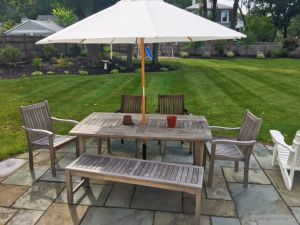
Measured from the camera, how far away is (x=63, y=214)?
379 cm

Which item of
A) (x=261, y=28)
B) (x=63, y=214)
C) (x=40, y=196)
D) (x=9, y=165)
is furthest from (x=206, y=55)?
(x=63, y=214)

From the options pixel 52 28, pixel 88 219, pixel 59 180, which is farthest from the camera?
pixel 52 28

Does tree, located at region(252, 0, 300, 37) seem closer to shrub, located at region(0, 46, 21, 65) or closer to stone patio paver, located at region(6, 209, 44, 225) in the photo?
shrub, located at region(0, 46, 21, 65)

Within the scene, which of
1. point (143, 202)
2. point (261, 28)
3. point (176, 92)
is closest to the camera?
point (143, 202)

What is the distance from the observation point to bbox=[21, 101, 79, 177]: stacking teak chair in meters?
4.64

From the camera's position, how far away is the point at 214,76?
15523 mm

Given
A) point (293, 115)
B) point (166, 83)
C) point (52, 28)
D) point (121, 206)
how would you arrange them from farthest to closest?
point (52, 28) → point (166, 83) → point (293, 115) → point (121, 206)

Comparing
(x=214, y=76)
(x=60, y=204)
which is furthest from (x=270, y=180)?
(x=214, y=76)

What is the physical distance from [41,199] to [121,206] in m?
1.19

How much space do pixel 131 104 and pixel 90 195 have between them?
2.45 metres

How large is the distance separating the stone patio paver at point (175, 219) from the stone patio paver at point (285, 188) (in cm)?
135

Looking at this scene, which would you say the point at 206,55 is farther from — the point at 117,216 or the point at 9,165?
the point at 117,216

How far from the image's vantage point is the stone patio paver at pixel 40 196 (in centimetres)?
397

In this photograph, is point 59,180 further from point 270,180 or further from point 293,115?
point 293,115
